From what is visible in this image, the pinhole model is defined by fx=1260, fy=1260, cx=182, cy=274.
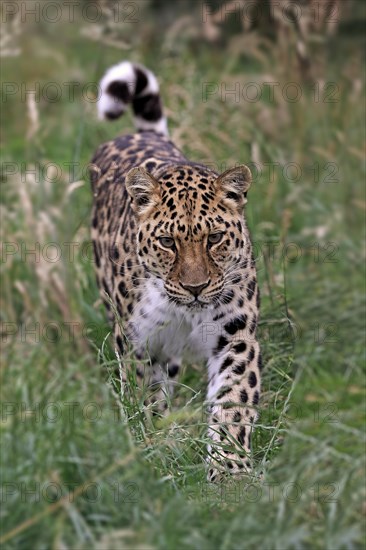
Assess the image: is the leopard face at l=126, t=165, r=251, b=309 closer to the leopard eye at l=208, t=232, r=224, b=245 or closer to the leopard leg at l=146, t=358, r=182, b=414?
the leopard eye at l=208, t=232, r=224, b=245

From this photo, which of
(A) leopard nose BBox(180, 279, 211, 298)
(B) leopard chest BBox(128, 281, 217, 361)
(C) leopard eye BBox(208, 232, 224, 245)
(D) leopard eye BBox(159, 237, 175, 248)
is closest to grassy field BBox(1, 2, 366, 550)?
(B) leopard chest BBox(128, 281, 217, 361)

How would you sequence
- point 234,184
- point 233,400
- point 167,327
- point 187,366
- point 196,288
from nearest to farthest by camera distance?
point 196,288, point 233,400, point 234,184, point 167,327, point 187,366

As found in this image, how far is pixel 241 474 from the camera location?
18.5ft

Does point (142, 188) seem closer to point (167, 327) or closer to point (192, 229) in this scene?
point (192, 229)

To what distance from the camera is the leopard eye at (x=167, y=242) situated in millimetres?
5938

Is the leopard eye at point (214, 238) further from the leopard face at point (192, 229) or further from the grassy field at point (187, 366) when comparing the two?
the grassy field at point (187, 366)

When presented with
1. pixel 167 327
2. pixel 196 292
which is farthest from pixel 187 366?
pixel 196 292

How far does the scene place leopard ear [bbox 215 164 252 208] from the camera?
6.04 m

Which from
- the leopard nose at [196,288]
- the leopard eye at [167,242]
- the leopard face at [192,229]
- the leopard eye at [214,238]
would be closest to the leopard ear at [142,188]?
the leopard face at [192,229]

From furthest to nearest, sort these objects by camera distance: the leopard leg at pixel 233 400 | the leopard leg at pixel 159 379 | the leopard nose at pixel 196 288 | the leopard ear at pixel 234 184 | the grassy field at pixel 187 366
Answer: the leopard leg at pixel 159 379 → the leopard ear at pixel 234 184 → the leopard nose at pixel 196 288 → the leopard leg at pixel 233 400 → the grassy field at pixel 187 366

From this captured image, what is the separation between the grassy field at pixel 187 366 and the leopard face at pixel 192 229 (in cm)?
47

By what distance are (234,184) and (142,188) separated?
45cm

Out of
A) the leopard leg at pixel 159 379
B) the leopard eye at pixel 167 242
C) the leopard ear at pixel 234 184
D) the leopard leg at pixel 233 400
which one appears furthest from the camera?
the leopard leg at pixel 159 379

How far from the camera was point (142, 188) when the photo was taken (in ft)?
20.1
